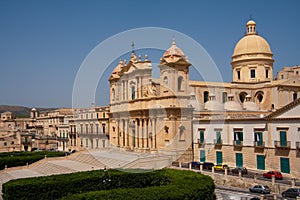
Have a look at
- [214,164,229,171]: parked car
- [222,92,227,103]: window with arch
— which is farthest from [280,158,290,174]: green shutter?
[222,92,227,103]: window with arch

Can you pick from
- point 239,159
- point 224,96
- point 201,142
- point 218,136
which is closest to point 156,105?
point 201,142

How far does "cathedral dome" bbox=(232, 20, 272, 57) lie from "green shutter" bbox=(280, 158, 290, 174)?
26591 mm

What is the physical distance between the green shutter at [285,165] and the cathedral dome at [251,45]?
26.6m

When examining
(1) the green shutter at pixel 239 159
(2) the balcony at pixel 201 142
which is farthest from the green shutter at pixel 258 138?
(2) the balcony at pixel 201 142

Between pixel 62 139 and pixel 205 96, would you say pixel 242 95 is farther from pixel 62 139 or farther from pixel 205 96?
pixel 62 139

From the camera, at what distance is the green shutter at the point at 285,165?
98.0 ft

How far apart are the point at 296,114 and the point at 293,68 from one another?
39.5m

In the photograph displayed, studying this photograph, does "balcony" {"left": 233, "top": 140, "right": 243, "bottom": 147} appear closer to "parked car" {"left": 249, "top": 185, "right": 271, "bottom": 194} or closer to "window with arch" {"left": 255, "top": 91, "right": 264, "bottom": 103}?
"parked car" {"left": 249, "top": 185, "right": 271, "bottom": 194}

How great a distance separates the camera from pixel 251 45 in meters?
53.7

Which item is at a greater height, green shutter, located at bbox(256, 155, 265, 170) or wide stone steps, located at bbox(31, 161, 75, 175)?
green shutter, located at bbox(256, 155, 265, 170)

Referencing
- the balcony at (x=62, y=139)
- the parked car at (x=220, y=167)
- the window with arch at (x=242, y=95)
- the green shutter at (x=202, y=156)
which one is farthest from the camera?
the balcony at (x=62, y=139)

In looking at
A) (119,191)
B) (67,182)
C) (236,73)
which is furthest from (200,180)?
(236,73)

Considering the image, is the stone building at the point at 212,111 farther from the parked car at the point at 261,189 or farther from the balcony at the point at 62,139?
the balcony at the point at 62,139

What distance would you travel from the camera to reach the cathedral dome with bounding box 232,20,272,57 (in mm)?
53531
